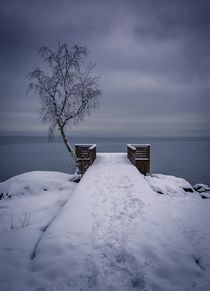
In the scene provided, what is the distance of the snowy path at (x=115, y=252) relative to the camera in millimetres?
2691

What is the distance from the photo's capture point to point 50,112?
37.7 feet

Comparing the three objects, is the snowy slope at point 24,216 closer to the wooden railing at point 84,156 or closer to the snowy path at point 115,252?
the snowy path at point 115,252

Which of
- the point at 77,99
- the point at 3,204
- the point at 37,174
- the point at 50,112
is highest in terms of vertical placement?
the point at 77,99

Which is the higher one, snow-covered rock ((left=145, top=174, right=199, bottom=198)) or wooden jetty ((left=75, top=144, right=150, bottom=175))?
wooden jetty ((left=75, top=144, right=150, bottom=175))

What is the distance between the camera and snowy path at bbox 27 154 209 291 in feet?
8.83

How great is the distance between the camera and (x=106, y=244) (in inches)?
142

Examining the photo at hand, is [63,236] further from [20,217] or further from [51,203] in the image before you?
[51,203]

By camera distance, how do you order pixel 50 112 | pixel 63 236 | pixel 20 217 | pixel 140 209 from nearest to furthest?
pixel 63 236
pixel 140 209
pixel 20 217
pixel 50 112

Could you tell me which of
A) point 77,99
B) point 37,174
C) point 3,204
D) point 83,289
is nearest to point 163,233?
point 83,289

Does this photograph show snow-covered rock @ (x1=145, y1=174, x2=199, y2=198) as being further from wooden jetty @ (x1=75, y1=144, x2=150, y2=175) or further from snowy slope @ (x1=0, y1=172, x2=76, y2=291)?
snowy slope @ (x1=0, y1=172, x2=76, y2=291)

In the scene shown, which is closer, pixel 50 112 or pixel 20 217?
pixel 20 217

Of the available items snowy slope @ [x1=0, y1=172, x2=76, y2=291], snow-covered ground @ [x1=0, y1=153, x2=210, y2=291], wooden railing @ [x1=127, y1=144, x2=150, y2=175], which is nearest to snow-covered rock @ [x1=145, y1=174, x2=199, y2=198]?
wooden railing @ [x1=127, y1=144, x2=150, y2=175]

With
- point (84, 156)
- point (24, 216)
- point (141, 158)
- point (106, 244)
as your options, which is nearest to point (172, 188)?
point (141, 158)

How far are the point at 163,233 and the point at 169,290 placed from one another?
147 cm
